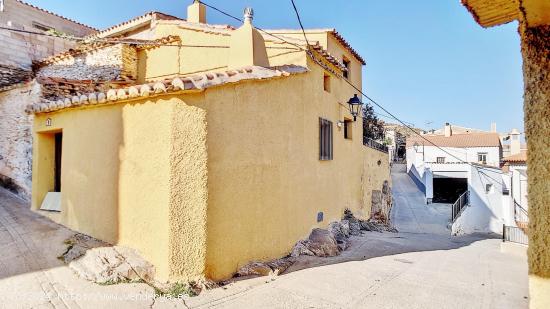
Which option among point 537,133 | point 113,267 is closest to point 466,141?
point 113,267

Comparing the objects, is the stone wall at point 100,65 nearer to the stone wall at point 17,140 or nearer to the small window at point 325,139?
the stone wall at point 17,140

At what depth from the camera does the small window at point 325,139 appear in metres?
9.38

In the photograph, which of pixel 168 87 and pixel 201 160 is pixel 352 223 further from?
pixel 168 87

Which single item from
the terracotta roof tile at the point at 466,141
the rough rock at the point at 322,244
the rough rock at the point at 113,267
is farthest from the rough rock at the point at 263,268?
the terracotta roof tile at the point at 466,141

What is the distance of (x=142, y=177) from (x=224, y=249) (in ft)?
5.96

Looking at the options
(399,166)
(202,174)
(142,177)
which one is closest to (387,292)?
(202,174)

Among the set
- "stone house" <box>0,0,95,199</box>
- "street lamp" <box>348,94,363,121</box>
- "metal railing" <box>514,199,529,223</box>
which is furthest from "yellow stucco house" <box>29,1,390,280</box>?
"metal railing" <box>514,199,529,223</box>

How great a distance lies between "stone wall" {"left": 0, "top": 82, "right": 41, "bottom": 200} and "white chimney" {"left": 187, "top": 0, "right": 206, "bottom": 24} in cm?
605

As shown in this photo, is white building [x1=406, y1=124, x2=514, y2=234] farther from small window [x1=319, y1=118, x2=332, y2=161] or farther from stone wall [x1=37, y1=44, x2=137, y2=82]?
stone wall [x1=37, y1=44, x2=137, y2=82]

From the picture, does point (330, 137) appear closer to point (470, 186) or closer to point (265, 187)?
point (265, 187)

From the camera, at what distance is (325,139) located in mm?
9656

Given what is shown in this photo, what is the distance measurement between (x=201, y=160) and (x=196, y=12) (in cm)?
879

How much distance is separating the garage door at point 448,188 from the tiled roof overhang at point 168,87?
2354 centimetres

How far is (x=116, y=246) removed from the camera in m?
5.79
